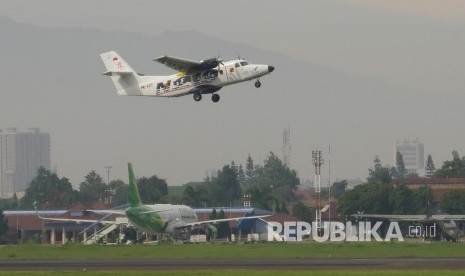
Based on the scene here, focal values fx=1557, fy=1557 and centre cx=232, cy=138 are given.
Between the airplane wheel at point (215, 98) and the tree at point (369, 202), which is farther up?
the airplane wheel at point (215, 98)

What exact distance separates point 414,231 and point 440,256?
5914 cm

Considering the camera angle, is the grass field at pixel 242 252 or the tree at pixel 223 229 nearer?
the grass field at pixel 242 252

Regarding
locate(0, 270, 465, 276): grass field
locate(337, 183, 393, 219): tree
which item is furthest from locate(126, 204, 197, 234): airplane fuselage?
locate(0, 270, 465, 276): grass field

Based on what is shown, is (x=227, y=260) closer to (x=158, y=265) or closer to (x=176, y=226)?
(x=158, y=265)

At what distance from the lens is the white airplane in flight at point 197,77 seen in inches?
4129

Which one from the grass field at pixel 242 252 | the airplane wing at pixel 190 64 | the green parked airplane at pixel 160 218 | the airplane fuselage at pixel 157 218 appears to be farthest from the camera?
the green parked airplane at pixel 160 218

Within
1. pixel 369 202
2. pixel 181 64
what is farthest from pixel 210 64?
pixel 369 202

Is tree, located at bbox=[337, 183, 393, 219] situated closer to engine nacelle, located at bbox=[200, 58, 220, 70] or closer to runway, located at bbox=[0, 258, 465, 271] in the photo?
engine nacelle, located at bbox=[200, 58, 220, 70]

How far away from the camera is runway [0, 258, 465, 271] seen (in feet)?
279

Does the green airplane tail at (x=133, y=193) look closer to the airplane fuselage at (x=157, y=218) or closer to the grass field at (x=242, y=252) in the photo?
the airplane fuselage at (x=157, y=218)

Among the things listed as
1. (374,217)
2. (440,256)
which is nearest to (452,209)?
(374,217)

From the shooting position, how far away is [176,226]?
14788 centimetres

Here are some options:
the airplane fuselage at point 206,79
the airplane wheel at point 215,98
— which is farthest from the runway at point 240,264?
the airplane fuselage at point 206,79

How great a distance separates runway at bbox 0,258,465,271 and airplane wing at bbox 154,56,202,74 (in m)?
16.5
